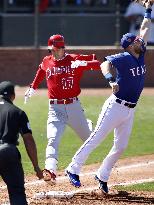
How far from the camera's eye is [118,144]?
10.3 metres

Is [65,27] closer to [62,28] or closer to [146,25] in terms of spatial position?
[62,28]

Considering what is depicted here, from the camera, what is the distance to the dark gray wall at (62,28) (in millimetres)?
29500

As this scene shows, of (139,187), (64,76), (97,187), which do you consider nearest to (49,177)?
(97,187)

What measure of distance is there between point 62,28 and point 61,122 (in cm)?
1894

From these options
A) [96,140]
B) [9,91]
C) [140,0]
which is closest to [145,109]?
[140,0]

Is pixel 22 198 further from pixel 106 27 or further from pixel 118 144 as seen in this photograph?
pixel 106 27

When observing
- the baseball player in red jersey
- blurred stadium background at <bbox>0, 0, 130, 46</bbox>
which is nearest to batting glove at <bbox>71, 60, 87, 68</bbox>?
the baseball player in red jersey

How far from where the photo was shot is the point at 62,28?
96.9ft

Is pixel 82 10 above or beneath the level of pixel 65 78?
beneath

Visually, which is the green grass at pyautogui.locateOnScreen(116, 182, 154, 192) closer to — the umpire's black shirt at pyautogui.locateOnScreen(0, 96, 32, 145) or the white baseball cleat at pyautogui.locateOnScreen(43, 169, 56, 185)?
the white baseball cleat at pyautogui.locateOnScreen(43, 169, 56, 185)

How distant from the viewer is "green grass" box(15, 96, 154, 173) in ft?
45.2

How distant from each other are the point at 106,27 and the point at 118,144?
64.9ft

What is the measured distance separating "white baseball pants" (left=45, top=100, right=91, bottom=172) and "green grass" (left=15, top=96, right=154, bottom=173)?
1.60 metres

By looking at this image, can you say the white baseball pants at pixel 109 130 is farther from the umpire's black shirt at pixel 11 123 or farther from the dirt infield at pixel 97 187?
the umpire's black shirt at pixel 11 123
